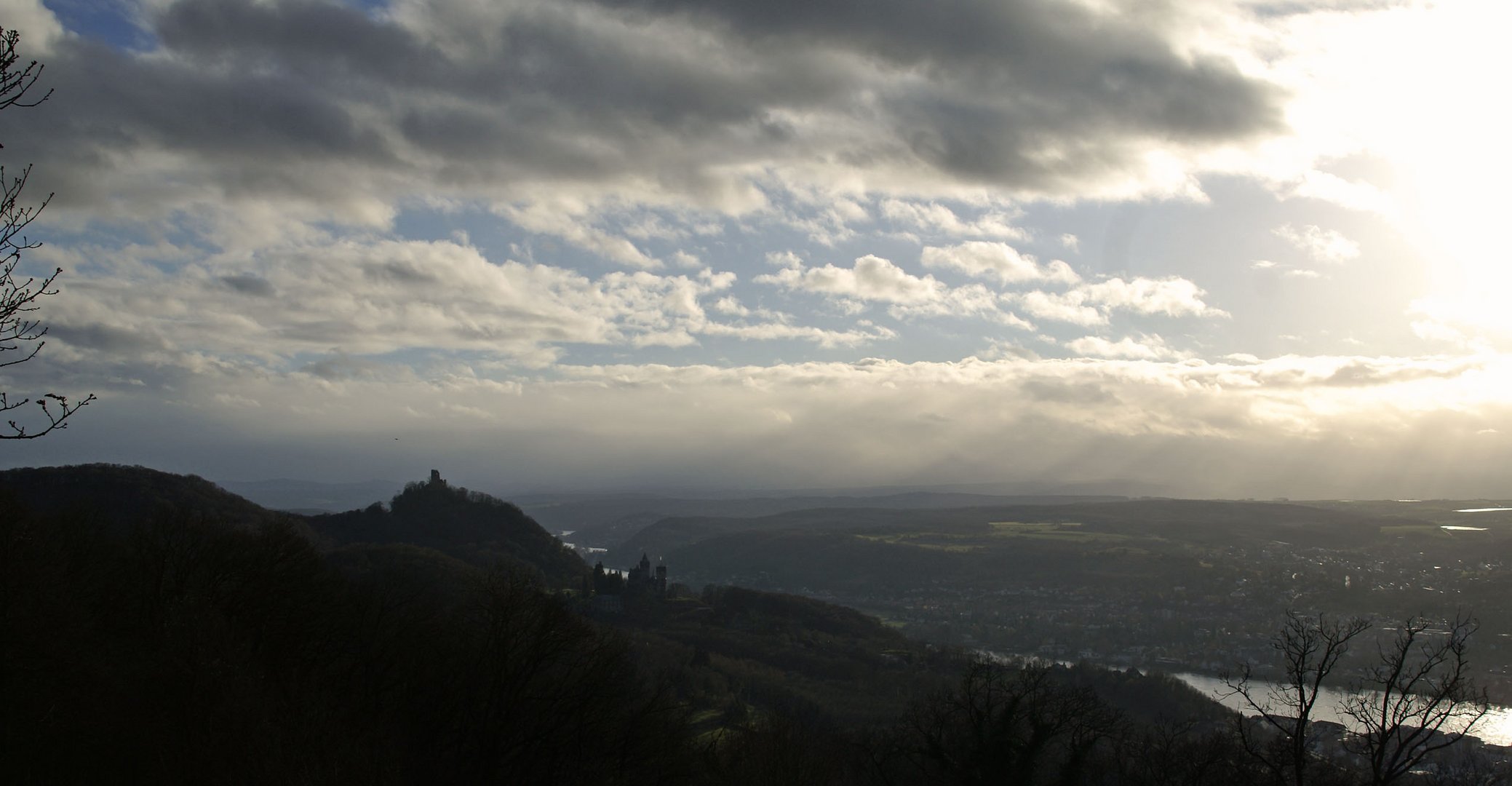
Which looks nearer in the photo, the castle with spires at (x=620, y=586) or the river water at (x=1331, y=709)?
the river water at (x=1331, y=709)

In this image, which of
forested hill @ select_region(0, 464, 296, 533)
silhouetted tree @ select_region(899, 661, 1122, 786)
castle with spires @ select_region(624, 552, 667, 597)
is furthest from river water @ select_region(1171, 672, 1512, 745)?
forested hill @ select_region(0, 464, 296, 533)

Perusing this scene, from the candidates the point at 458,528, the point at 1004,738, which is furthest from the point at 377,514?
the point at 1004,738

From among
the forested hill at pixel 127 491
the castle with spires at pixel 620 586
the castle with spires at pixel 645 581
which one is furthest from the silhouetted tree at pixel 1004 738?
the castle with spires at pixel 645 581

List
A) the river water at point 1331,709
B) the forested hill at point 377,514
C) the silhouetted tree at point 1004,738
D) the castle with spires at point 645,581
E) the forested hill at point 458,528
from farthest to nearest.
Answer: the forested hill at point 458,528, the castle with spires at point 645,581, the forested hill at point 377,514, the river water at point 1331,709, the silhouetted tree at point 1004,738

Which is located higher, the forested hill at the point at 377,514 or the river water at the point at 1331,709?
the forested hill at the point at 377,514

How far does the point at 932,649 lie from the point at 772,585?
8520 centimetres

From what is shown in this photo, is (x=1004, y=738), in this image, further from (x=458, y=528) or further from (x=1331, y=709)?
(x=458, y=528)

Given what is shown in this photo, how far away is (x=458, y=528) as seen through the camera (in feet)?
431

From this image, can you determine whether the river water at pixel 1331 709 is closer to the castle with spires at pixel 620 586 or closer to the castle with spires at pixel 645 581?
the castle with spires at pixel 620 586

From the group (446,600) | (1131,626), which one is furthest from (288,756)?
(1131,626)

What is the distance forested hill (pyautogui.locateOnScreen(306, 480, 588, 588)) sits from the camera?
396 ft

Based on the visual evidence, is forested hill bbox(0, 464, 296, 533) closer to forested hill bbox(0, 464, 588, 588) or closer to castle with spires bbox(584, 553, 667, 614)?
forested hill bbox(0, 464, 588, 588)

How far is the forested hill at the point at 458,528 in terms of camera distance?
121m

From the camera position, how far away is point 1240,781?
80.4 ft
